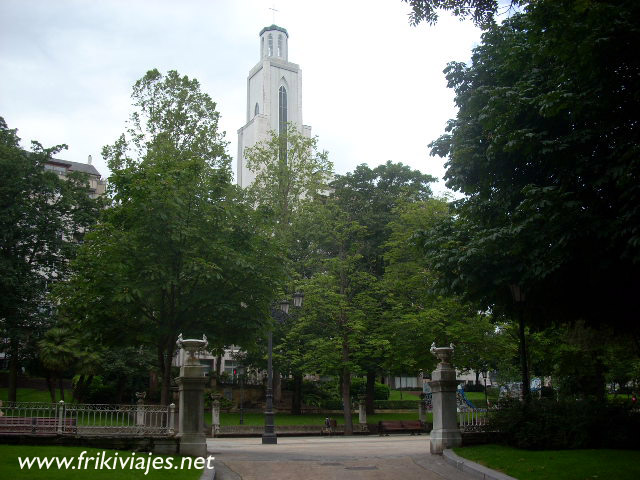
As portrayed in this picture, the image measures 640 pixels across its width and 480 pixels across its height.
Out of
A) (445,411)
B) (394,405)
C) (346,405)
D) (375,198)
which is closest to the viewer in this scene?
(445,411)

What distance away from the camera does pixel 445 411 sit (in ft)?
52.9

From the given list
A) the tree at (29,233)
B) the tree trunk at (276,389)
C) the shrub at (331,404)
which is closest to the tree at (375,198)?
the shrub at (331,404)

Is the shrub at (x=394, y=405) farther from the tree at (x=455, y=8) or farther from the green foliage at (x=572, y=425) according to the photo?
the tree at (x=455, y=8)

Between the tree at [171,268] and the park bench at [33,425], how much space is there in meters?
3.48

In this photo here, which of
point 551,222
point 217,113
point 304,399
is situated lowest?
point 304,399

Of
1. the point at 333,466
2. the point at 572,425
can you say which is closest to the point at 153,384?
the point at 333,466

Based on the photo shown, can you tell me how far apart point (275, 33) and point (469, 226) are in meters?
87.8

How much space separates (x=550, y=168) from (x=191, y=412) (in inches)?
394

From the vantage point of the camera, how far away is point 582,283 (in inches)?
535

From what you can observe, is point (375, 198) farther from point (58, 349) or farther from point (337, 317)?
point (58, 349)

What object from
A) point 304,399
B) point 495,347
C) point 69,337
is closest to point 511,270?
point 495,347

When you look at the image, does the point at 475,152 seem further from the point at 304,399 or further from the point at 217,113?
the point at 304,399

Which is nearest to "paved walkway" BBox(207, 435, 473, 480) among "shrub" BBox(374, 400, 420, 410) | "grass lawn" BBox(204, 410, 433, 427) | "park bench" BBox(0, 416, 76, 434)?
"park bench" BBox(0, 416, 76, 434)

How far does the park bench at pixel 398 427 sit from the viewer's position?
34.5 metres
